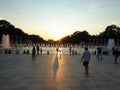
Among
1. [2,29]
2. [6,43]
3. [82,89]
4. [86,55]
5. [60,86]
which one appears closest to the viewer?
[82,89]

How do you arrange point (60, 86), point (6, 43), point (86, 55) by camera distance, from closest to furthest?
1. point (60, 86)
2. point (86, 55)
3. point (6, 43)

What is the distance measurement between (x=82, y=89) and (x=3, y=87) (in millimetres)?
3554

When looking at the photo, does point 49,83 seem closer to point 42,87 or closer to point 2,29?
point 42,87

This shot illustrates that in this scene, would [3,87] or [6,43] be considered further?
[6,43]

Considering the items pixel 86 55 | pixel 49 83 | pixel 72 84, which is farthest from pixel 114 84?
pixel 86 55

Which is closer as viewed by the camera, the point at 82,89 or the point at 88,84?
the point at 82,89

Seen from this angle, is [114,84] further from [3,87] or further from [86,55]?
[3,87]

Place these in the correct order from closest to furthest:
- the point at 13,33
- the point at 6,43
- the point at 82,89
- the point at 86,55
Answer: the point at 82,89, the point at 86,55, the point at 6,43, the point at 13,33

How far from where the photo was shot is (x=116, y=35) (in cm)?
16925

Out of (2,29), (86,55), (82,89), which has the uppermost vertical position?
(2,29)

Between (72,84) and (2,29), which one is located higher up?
(2,29)

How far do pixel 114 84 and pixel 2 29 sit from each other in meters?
144

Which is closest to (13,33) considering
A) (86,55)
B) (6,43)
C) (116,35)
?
(116,35)

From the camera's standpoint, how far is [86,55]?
18094 millimetres
